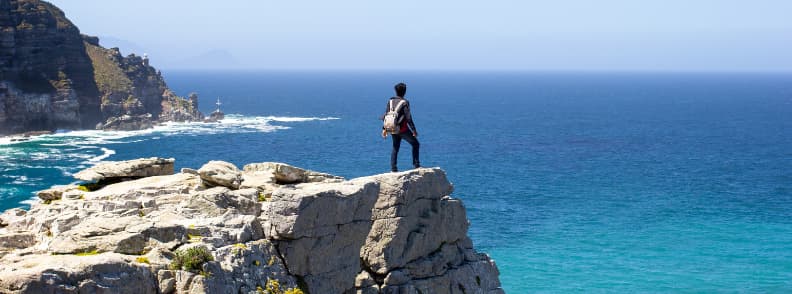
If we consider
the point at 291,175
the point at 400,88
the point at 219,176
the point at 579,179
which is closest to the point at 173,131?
the point at 579,179

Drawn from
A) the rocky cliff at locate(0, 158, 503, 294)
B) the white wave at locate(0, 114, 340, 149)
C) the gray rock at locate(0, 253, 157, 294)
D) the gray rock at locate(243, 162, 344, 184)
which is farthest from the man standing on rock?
the white wave at locate(0, 114, 340, 149)

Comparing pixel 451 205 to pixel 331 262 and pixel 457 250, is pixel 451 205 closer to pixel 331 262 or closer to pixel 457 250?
pixel 457 250

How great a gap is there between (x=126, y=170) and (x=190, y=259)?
8.33 meters

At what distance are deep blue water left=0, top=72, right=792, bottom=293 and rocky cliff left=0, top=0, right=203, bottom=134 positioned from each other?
9174mm

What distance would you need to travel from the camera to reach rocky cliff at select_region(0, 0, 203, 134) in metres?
149

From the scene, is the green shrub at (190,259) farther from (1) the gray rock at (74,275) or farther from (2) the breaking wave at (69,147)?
(2) the breaking wave at (69,147)

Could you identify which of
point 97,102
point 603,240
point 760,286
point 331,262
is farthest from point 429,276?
point 97,102

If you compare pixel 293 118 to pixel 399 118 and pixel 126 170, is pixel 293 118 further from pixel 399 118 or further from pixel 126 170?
pixel 399 118

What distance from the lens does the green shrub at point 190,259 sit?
17.1m

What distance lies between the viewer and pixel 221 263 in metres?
17.8

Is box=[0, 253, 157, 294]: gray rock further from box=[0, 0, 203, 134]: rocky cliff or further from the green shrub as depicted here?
box=[0, 0, 203, 134]: rocky cliff

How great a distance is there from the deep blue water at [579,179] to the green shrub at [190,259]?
129 feet

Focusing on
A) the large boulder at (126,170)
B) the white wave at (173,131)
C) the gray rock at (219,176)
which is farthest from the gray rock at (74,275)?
the white wave at (173,131)

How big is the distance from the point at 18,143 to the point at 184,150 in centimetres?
2973
